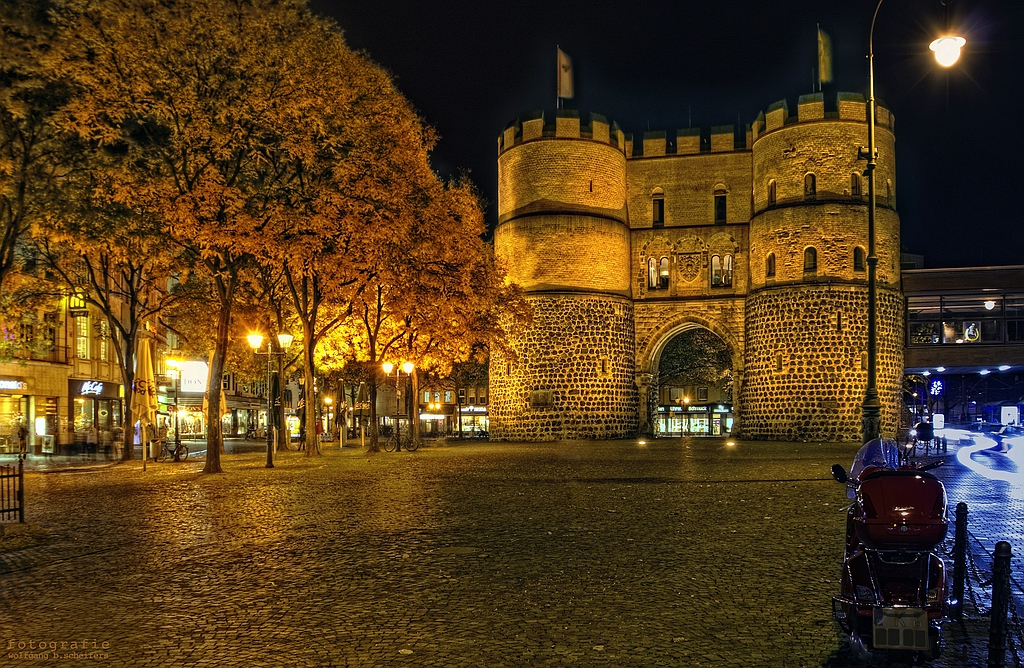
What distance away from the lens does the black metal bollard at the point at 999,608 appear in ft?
16.2

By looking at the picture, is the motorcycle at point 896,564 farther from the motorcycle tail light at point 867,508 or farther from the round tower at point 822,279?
the round tower at point 822,279

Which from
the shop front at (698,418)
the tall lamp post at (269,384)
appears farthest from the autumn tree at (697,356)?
the tall lamp post at (269,384)

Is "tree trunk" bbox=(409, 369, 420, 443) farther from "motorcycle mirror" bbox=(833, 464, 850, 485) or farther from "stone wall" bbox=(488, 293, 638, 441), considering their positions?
"motorcycle mirror" bbox=(833, 464, 850, 485)

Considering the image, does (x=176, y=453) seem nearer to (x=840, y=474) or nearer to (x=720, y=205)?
(x=840, y=474)

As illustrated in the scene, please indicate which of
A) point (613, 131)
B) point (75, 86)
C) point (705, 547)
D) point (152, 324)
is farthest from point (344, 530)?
point (613, 131)

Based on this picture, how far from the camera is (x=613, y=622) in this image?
6.90 metres

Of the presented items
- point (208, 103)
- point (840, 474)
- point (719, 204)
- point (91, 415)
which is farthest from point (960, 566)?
point (719, 204)

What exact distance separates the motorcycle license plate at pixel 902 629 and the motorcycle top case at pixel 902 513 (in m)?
0.50

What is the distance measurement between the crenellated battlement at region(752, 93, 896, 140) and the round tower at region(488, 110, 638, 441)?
28.3 ft

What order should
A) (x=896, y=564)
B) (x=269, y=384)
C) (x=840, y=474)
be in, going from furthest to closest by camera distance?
(x=269, y=384) < (x=840, y=474) < (x=896, y=564)

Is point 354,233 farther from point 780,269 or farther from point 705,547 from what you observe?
point 780,269

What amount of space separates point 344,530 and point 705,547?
4.67 metres

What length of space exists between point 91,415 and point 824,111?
36.5m

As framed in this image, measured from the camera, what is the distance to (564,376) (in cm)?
4444
